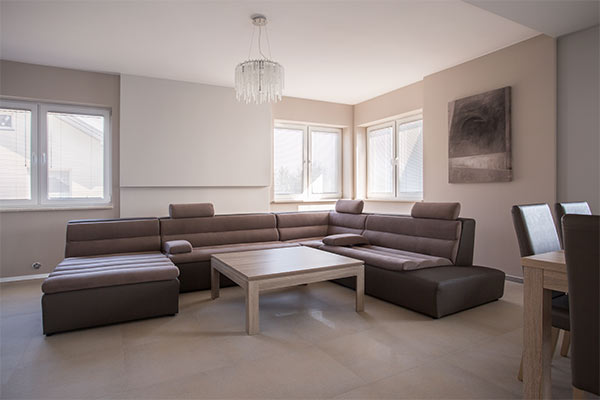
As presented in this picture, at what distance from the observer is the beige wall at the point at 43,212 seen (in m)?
4.02

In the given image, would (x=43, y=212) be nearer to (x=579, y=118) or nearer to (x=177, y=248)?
(x=177, y=248)

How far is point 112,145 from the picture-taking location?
4.59 m

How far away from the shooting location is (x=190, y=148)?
4902mm

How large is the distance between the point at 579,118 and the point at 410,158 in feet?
7.71

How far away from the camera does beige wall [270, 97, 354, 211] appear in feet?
18.8

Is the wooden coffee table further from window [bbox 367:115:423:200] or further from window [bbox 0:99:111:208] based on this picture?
window [bbox 367:115:423:200]

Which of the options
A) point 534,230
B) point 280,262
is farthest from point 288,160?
point 534,230

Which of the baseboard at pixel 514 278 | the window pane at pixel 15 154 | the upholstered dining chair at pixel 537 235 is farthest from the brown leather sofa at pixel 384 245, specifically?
the window pane at pixel 15 154

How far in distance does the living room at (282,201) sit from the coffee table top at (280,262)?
3 cm

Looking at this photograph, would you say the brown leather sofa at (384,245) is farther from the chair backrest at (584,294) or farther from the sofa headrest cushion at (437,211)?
the chair backrest at (584,294)

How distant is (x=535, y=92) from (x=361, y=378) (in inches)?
133

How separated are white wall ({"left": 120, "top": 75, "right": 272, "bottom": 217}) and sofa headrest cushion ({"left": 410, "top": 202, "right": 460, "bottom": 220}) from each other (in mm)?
2564

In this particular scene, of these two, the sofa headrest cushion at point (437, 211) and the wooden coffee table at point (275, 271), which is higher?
the sofa headrest cushion at point (437, 211)

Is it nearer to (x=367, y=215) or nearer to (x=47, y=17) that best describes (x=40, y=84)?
(x=47, y=17)
